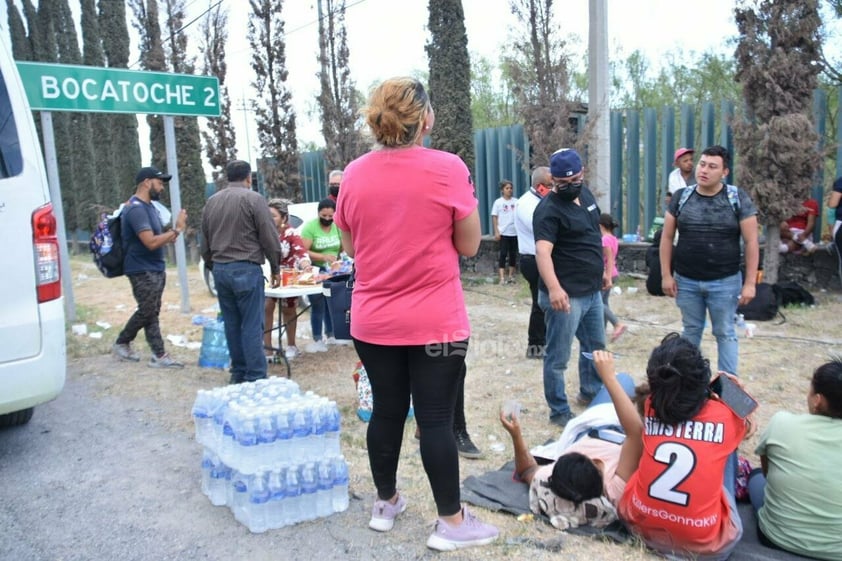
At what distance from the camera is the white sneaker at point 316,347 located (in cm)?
738

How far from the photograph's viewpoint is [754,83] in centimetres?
902

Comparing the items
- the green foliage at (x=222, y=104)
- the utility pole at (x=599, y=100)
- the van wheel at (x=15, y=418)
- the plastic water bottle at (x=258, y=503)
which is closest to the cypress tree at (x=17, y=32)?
the green foliage at (x=222, y=104)

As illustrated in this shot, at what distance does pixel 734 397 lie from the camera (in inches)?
113

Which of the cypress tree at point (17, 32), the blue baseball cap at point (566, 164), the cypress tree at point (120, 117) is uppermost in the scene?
the cypress tree at point (17, 32)

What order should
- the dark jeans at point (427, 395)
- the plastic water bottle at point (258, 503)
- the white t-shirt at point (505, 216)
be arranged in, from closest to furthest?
the dark jeans at point (427, 395) → the plastic water bottle at point (258, 503) → the white t-shirt at point (505, 216)

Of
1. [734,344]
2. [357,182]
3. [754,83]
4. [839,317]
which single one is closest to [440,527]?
[357,182]

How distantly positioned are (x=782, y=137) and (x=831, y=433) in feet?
23.5

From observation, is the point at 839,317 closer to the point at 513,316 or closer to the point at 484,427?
the point at 513,316

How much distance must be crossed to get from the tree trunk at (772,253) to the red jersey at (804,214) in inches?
10.4

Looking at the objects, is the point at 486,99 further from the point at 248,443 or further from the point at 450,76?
the point at 248,443

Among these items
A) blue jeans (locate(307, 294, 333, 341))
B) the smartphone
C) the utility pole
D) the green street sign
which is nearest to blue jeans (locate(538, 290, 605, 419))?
the smartphone

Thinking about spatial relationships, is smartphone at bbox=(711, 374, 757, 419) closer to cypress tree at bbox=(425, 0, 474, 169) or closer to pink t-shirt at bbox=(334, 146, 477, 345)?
pink t-shirt at bbox=(334, 146, 477, 345)

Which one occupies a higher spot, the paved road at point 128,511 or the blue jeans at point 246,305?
the blue jeans at point 246,305

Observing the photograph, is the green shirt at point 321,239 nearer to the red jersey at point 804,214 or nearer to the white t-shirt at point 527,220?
the white t-shirt at point 527,220
